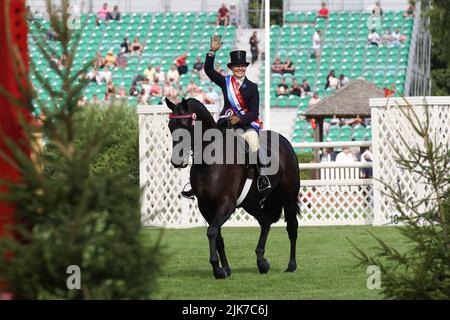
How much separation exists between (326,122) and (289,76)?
453cm

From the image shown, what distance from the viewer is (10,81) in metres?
5.33

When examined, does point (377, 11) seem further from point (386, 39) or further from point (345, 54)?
point (345, 54)

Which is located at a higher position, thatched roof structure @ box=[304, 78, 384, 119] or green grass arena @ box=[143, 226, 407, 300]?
thatched roof structure @ box=[304, 78, 384, 119]

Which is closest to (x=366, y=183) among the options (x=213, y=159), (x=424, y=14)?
(x=213, y=159)

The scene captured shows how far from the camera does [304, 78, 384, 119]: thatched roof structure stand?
28531 mm

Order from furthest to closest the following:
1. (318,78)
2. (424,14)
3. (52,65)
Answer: (318,78) → (424,14) → (52,65)

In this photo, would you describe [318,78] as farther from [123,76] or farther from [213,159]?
[213,159]

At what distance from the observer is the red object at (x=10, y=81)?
204 inches

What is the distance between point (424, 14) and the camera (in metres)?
31.0

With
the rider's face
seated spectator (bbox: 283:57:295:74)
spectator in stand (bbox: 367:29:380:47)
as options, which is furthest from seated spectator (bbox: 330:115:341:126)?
the rider's face

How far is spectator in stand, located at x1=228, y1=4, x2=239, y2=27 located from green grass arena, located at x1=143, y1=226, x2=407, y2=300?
22.1m

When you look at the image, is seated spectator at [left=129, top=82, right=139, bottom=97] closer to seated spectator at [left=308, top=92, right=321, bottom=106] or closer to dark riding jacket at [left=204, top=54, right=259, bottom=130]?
seated spectator at [left=308, top=92, right=321, bottom=106]

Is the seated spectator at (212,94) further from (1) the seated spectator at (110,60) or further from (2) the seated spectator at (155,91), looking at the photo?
(1) the seated spectator at (110,60)

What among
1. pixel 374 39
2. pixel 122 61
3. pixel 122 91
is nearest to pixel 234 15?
pixel 122 61
